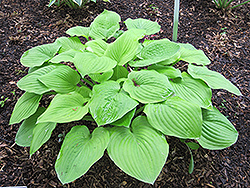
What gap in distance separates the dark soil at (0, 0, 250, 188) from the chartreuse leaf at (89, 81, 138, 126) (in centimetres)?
46

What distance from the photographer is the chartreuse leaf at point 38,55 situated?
1.74m

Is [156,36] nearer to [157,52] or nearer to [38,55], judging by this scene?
[157,52]

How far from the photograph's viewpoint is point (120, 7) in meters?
2.77

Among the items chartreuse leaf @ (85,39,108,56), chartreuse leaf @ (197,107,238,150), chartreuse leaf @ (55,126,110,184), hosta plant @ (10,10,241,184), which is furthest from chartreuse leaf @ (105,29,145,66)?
chartreuse leaf @ (197,107,238,150)

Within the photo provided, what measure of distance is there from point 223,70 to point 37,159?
6.41ft

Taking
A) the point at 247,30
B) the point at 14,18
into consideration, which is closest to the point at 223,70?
the point at 247,30

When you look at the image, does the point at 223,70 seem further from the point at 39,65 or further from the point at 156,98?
the point at 39,65

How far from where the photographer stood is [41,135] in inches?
55.6

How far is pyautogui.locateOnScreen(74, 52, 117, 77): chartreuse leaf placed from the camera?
138 cm

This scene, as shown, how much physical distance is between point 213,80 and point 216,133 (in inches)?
16.2

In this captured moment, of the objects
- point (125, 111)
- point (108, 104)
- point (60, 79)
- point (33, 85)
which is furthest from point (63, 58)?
point (125, 111)

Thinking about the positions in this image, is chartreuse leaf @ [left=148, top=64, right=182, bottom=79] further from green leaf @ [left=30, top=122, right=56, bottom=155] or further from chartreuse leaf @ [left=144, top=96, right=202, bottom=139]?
green leaf @ [left=30, top=122, right=56, bottom=155]

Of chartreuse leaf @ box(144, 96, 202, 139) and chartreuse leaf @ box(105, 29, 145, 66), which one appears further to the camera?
chartreuse leaf @ box(105, 29, 145, 66)

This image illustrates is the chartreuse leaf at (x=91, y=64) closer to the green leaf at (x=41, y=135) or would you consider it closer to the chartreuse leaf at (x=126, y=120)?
the chartreuse leaf at (x=126, y=120)
